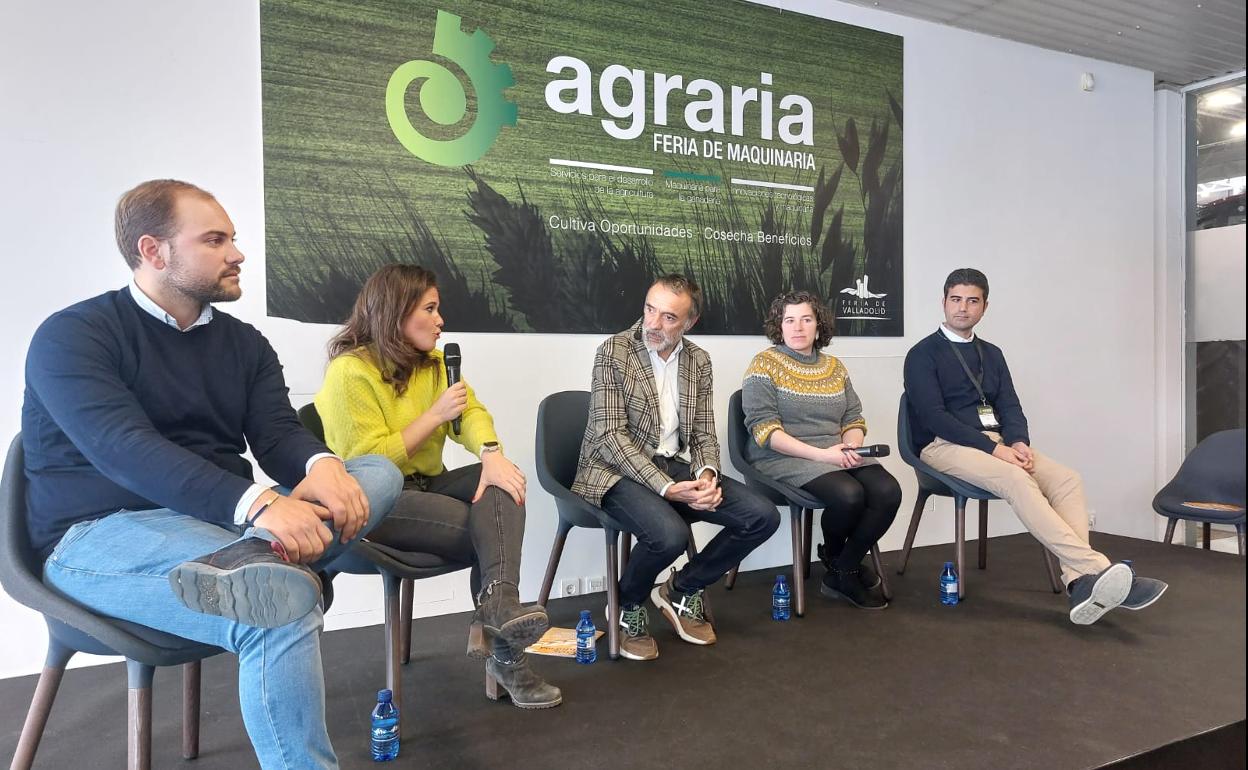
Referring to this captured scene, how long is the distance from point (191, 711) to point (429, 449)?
85 centimetres

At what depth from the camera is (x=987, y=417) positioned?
3.29m

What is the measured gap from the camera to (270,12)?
9.12ft

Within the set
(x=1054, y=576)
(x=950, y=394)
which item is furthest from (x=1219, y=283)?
(x=1054, y=576)

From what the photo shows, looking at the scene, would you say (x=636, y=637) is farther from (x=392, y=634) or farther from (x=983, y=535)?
(x=983, y=535)

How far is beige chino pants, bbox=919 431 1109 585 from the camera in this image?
2.78 meters

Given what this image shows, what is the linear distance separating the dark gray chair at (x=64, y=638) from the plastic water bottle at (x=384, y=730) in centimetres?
48

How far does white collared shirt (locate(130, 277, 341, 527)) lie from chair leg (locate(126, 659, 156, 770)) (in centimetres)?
32

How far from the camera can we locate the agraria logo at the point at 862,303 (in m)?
3.87

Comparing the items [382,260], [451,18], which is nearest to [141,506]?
[382,260]

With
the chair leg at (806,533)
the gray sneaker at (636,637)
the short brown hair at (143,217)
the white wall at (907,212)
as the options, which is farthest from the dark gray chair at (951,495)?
the short brown hair at (143,217)

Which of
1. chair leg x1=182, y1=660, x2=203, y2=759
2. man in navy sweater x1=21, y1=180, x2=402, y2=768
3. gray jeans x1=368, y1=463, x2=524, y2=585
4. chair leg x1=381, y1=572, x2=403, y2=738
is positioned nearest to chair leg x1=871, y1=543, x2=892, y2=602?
gray jeans x1=368, y1=463, x2=524, y2=585

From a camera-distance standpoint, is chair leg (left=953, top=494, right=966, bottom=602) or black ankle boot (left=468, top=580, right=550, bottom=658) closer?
black ankle boot (left=468, top=580, right=550, bottom=658)

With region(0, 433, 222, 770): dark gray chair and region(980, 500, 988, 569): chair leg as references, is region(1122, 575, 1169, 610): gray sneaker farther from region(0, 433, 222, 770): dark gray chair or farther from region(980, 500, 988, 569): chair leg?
region(0, 433, 222, 770): dark gray chair

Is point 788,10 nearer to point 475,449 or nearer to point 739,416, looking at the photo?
point 739,416
